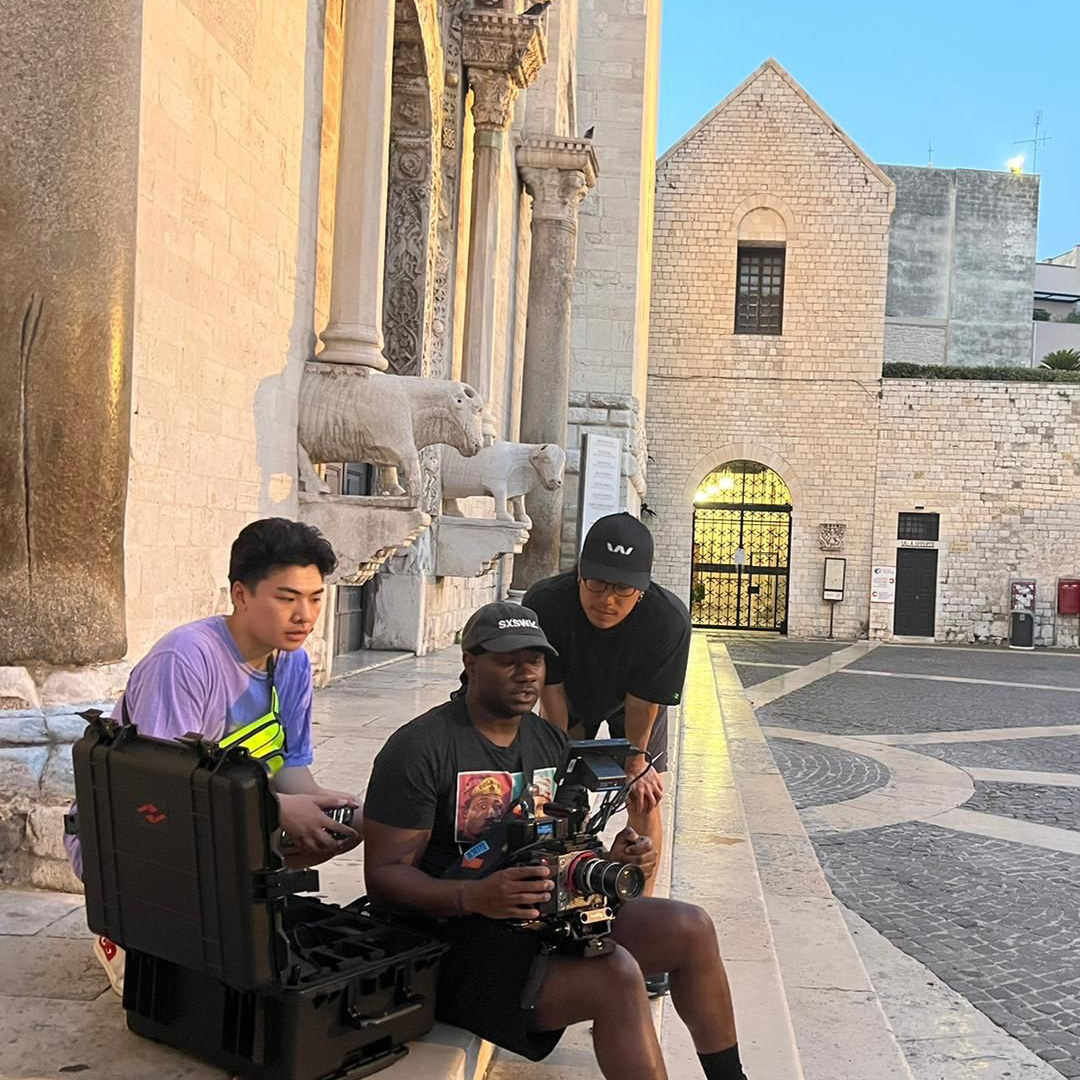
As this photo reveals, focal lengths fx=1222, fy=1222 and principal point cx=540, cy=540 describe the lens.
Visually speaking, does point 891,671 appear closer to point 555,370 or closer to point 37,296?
point 555,370

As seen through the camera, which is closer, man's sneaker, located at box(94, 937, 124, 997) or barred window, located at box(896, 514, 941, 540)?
man's sneaker, located at box(94, 937, 124, 997)

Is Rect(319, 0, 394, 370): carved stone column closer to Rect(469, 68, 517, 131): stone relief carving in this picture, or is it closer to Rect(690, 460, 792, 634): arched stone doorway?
Rect(469, 68, 517, 131): stone relief carving

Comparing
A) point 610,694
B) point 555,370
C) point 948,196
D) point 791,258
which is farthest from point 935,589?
point 610,694

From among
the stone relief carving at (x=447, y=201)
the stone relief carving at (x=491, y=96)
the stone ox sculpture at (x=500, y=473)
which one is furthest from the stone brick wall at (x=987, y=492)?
the stone relief carving at (x=447, y=201)

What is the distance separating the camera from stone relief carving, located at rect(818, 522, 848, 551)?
26391 mm

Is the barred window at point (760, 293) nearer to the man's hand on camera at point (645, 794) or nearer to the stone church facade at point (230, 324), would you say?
the stone church facade at point (230, 324)

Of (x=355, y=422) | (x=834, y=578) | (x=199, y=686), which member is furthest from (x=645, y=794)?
(x=834, y=578)

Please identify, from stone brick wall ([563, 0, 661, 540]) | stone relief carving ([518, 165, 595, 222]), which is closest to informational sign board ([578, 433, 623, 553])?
stone brick wall ([563, 0, 661, 540])

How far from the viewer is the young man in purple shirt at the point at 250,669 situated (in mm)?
2477

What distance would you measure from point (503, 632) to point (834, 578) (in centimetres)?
2457

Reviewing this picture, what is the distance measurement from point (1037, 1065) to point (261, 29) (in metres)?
4.96

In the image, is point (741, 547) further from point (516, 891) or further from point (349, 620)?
point (516, 891)

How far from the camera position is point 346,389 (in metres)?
6.36

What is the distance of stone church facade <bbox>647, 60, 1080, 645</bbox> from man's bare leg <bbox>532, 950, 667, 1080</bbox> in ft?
78.9
